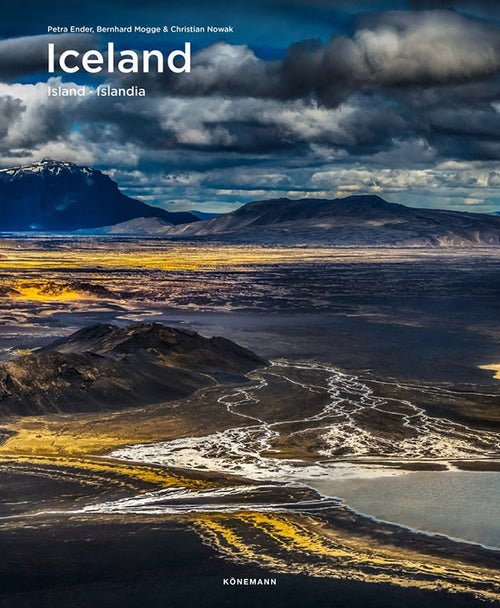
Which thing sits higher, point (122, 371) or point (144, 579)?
point (122, 371)

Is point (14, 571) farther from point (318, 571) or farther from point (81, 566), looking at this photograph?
point (318, 571)

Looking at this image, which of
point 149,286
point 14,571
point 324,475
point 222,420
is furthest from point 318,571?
point 149,286

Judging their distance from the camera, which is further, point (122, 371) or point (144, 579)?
point (122, 371)

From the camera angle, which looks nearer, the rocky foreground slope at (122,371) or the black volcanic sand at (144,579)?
the black volcanic sand at (144,579)

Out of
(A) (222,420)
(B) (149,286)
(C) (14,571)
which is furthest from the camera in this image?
(B) (149,286)

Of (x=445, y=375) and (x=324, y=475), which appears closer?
(x=324, y=475)
